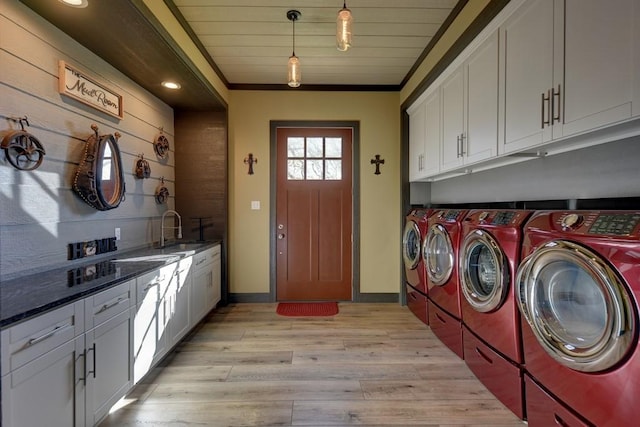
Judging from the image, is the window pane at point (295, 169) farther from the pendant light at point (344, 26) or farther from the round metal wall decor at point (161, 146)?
the pendant light at point (344, 26)

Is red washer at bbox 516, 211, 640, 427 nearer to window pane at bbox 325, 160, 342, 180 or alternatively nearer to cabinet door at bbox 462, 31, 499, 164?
cabinet door at bbox 462, 31, 499, 164

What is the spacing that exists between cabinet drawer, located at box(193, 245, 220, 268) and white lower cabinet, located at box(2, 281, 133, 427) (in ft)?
3.29

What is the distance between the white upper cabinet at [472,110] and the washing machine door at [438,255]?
1.89 feet

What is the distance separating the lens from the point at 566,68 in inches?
55.4

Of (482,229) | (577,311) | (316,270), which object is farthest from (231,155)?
(577,311)

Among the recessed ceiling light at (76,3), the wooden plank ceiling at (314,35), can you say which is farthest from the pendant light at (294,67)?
the recessed ceiling light at (76,3)

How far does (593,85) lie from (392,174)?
2.52m

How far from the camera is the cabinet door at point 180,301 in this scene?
232 cm

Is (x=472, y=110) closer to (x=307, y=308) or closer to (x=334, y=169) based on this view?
(x=334, y=169)

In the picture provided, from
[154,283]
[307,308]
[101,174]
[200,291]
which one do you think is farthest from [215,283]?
[101,174]

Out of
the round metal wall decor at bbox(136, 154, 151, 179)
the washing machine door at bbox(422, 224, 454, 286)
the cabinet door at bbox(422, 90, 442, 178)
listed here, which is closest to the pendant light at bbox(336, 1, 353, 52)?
the cabinet door at bbox(422, 90, 442, 178)

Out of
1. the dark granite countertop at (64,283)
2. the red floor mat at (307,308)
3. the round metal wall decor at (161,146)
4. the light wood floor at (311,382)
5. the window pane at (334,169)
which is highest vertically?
the round metal wall decor at (161,146)

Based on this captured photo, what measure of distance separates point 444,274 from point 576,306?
1167 mm

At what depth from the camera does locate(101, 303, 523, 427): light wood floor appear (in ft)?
5.74
